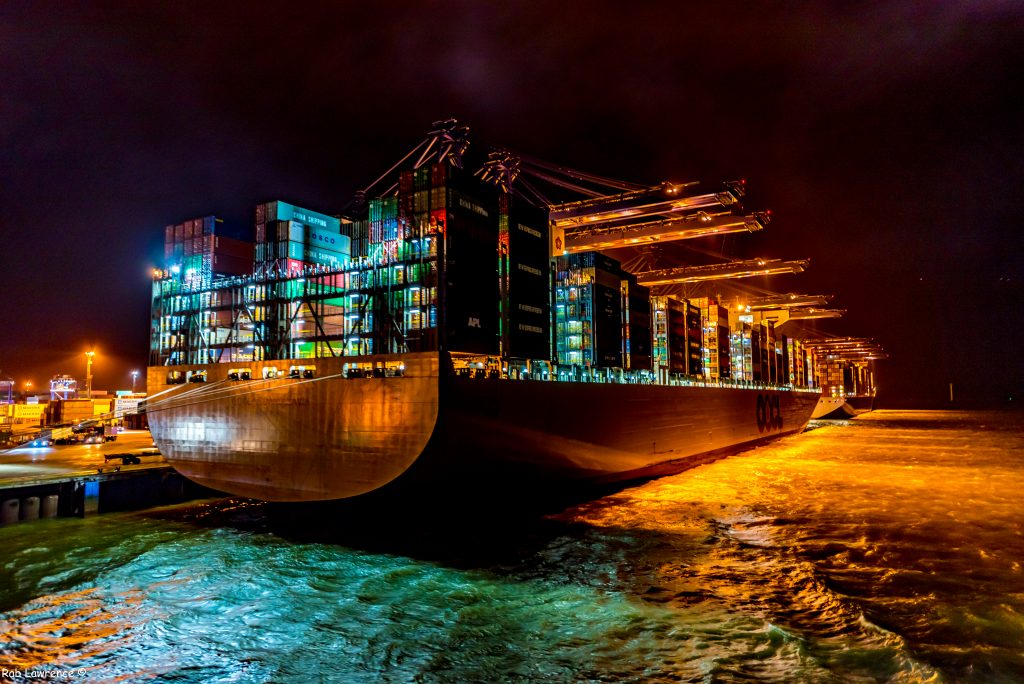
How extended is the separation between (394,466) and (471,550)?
116 inches

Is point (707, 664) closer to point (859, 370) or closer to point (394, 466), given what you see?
point (394, 466)

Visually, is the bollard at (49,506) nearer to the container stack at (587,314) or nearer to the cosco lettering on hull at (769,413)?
the container stack at (587,314)

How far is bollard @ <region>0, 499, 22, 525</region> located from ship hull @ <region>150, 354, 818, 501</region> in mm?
→ 3633

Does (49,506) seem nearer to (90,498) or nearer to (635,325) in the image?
(90,498)

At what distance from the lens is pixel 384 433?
13922 mm

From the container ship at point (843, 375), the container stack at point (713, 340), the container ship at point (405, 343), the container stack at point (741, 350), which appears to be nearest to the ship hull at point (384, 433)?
the container ship at point (405, 343)

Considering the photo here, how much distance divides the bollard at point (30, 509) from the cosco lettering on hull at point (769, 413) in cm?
4047

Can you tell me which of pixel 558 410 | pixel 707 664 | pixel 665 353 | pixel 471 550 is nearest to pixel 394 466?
pixel 471 550

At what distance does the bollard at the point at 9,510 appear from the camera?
14.3 m

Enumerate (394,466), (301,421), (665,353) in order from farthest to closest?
(665,353)
(301,421)
(394,466)

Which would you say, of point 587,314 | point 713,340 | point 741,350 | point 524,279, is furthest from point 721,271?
point 741,350

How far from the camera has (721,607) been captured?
328 inches

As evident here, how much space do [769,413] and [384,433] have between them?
3861 centimetres

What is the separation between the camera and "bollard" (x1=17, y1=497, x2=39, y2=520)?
14766 millimetres
